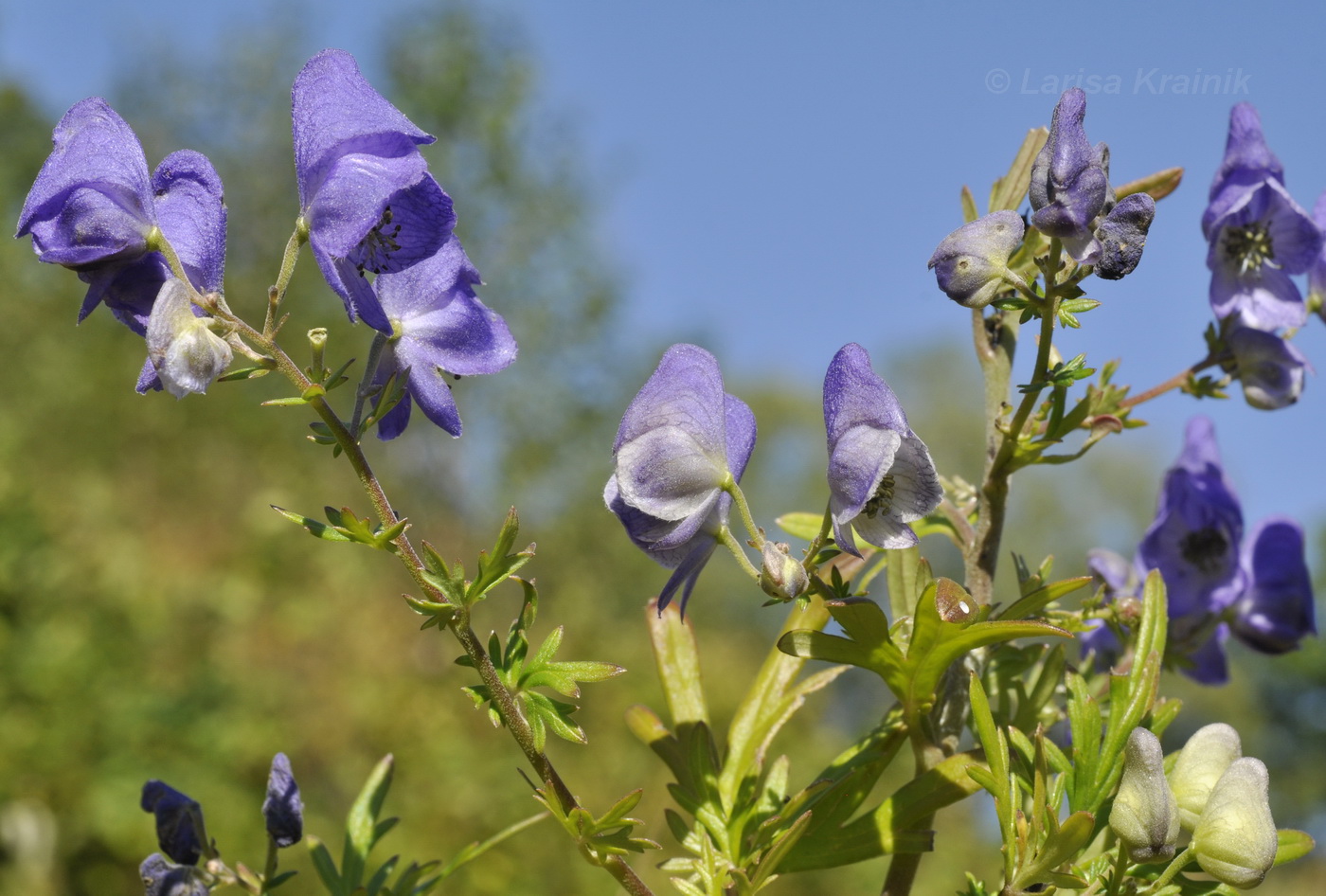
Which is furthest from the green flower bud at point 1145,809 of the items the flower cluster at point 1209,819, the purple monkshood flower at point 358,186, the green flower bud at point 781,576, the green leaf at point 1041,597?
the purple monkshood flower at point 358,186

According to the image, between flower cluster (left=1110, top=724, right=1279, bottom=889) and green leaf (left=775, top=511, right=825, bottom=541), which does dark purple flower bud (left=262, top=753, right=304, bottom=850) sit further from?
flower cluster (left=1110, top=724, right=1279, bottom=889)

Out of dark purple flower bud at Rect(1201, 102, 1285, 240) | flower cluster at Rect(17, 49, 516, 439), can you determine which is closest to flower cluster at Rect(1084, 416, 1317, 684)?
dark purple flower bud at Rect(1201, 102, 1285, 240)

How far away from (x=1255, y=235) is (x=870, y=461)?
610 millimetres

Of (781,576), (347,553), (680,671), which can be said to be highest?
(781,576)

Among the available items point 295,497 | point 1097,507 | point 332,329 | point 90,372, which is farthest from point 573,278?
point 1097,507

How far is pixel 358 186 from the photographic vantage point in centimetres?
72

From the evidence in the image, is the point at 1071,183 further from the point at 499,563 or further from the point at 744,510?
the point at 499,563

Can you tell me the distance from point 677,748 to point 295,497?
11.6 m

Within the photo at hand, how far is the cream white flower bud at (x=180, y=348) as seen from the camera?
0.66 metres

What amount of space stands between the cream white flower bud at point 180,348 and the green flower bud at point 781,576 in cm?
34

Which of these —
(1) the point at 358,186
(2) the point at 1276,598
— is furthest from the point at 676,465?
(2) the point at 1276,598

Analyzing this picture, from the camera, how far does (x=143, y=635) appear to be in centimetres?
502

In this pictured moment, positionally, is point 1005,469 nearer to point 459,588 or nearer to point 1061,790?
point 1061,790

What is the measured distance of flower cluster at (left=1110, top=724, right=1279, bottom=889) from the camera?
0.69 m
